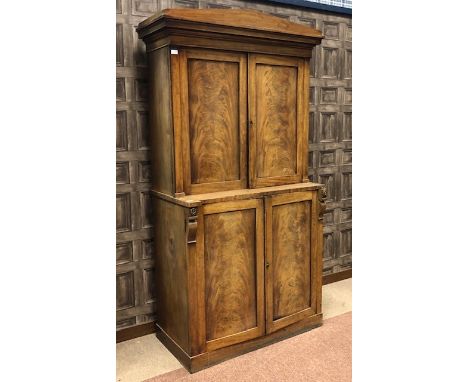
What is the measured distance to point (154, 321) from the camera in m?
3.06

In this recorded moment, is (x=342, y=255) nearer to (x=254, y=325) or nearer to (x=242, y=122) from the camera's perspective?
(x=254, y=325)

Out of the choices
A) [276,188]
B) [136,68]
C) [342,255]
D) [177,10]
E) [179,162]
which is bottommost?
[342,255]

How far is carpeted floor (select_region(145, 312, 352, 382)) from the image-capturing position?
254 centimetres

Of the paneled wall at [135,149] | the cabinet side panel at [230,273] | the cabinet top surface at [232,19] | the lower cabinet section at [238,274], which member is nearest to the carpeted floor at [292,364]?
the lower cabinet section at [238,274]

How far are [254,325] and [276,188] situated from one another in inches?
34.1

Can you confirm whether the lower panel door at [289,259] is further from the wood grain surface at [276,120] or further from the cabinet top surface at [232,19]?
the cabinet top surface at [232,19]

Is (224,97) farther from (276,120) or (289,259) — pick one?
(289,259)

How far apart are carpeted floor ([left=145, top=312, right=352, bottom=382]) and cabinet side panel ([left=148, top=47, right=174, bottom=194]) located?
106 centimetres

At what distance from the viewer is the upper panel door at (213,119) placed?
8.50ft

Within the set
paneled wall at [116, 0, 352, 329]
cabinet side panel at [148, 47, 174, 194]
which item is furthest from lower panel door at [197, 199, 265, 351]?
paneled wall at [116, 0, 352, 329]

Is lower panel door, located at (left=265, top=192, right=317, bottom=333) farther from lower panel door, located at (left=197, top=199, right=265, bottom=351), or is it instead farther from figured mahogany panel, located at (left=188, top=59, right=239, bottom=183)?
figured mahogany panel, located at (left=188, top=59, right=239, bottom=183)

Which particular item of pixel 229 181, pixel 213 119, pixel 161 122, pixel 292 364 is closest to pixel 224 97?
pixel 213 119
